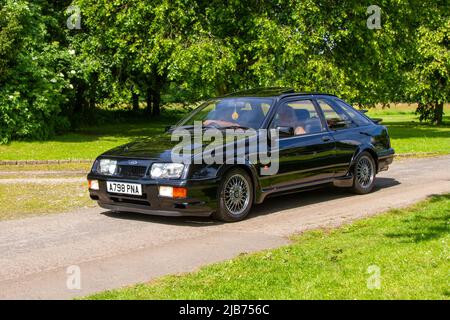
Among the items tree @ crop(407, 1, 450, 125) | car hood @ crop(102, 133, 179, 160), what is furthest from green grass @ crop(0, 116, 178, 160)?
tree @ crop(407, 1, 450, 125)

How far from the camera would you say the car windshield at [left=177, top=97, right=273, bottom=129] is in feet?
30.1

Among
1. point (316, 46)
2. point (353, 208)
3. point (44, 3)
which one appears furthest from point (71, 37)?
point (353, 208)

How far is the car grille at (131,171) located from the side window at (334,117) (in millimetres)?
3375

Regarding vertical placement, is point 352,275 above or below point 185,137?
below

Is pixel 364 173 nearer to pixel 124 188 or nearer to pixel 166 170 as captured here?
pixel 166 170

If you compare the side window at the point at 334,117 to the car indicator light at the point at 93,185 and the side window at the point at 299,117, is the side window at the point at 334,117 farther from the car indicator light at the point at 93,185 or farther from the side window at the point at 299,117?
the car indicator light at the point at 93,185

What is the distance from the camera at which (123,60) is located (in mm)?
24141

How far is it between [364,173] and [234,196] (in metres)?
3.18

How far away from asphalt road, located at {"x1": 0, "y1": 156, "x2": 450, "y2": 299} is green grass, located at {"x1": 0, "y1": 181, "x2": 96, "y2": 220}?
527 millimetres

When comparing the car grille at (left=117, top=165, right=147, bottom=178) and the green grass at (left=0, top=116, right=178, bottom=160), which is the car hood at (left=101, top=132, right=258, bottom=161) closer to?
the car grille at (left=117, top=165, right=147, bottom=178)

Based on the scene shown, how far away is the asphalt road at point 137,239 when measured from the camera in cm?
590

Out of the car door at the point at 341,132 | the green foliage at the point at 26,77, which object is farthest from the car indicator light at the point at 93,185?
the green foliage at the point at 26,77
